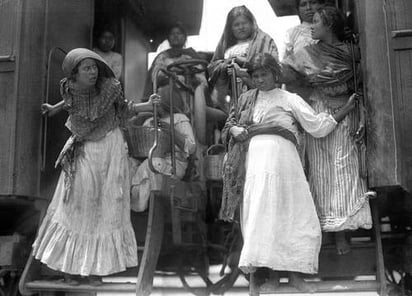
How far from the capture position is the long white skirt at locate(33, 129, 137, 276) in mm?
4953

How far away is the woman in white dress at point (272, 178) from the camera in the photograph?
14.8 ft

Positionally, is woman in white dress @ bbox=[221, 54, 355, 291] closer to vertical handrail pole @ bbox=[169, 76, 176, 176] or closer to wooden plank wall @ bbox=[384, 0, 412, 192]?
wooden plank wall @ bbox=[384, 0, 412, 192]

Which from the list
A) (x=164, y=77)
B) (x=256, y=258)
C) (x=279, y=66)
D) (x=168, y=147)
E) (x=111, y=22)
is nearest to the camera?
(x=256, y=258)

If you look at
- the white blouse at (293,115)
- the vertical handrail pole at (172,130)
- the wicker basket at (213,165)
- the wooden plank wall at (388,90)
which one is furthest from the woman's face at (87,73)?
the wooden plank wall at (388,90)

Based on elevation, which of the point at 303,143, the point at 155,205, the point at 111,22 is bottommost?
the point at 155,205

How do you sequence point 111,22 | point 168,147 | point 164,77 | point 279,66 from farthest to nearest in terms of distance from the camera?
1. point 111,22
2. point 164,77
3. point 168,147
4. point 279,66

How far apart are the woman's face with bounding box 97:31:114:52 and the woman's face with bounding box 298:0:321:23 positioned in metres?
2.02

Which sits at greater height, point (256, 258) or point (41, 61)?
point (41, 61)

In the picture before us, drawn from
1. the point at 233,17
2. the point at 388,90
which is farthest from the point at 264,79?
the point at 233,17

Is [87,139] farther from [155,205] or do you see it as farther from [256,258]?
[256,258]

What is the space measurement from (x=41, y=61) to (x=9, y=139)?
74 cm

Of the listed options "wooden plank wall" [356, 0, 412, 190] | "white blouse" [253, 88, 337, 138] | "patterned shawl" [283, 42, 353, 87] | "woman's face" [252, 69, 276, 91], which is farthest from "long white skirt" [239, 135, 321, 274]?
"patterned shawl" [283, 42, 353, 87]

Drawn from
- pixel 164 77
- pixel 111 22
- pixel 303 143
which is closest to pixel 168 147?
pixel 164 77

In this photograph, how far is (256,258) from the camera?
4461 mm
